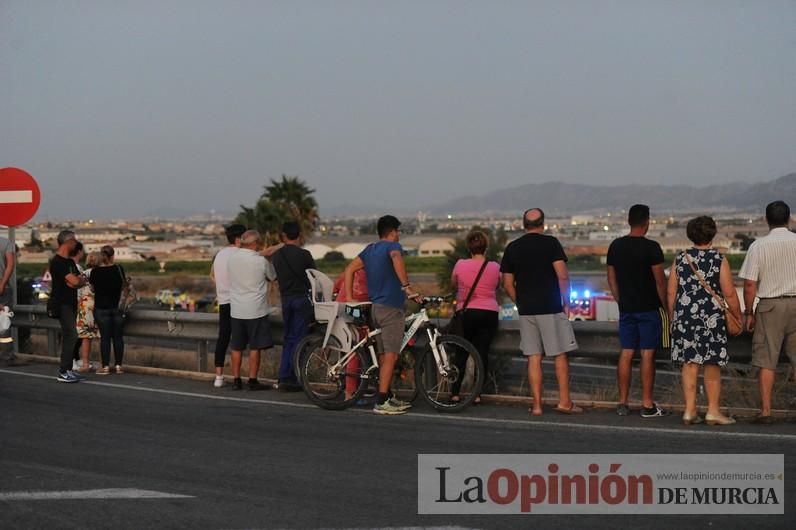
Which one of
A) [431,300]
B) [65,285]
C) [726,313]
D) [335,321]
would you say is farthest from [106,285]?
[726,313]

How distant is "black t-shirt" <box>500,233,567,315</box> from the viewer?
990 cm

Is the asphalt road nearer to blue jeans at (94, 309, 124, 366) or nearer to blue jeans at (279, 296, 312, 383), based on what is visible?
blue jeans at (279, 296, 312, 383)

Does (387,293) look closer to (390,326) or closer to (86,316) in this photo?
(390,326)

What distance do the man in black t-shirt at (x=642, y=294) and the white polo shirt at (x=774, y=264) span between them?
0.88 meters

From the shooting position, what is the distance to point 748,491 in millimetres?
6762

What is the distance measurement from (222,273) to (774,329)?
6.28 m

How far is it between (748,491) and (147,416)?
593 cm

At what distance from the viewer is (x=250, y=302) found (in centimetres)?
1182

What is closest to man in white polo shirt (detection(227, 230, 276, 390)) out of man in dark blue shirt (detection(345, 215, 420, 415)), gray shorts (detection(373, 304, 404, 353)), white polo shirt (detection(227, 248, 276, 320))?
white polo shirt (detection(227, 248, 276, 320))

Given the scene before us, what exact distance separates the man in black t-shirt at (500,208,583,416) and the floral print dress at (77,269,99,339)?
6614 mm

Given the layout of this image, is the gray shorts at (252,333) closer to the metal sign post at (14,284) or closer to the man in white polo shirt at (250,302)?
the man in white polo shirt at (250,302)

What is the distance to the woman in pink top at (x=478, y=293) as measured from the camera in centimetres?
1049

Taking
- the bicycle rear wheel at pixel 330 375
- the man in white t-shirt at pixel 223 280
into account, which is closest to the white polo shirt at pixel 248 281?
the man in white t-shirt at pixel 223 280

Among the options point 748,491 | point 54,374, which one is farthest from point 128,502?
point 54,374
